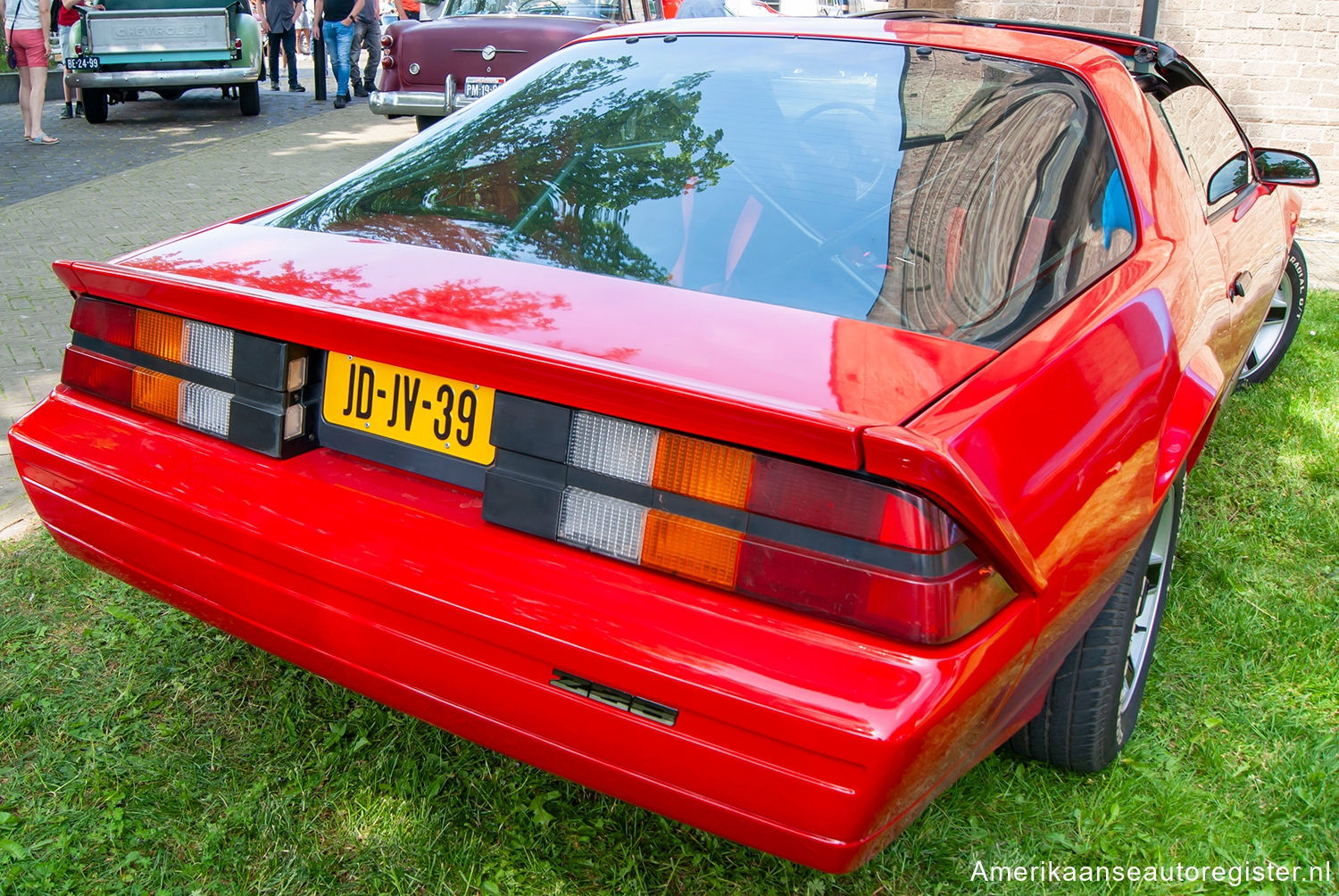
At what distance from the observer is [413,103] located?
8.51m

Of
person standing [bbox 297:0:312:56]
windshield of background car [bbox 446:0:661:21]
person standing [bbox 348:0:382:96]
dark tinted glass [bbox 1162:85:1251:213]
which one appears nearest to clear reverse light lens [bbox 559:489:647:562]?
dark tinted glass [bbox 1162:85:1251:213]

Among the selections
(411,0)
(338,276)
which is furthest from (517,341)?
(411,0)

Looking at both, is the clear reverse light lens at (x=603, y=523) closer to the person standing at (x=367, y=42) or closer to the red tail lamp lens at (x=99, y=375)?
the red tail lamp lens at (x=99, y=375)

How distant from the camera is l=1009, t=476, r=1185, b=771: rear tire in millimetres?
2055

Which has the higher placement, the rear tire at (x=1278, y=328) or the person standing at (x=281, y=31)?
the person standing at (x=281, y=31)

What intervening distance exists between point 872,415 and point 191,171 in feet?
28.1

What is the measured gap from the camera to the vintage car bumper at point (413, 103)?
841cm

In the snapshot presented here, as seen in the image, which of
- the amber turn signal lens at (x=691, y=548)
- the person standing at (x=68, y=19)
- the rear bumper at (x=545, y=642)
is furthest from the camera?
the person standing at (x=68, y=19)

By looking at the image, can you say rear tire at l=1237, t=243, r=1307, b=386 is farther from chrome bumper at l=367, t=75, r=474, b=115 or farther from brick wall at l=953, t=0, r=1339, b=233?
chrome bumper at l=367, t=75, r=474, b=115

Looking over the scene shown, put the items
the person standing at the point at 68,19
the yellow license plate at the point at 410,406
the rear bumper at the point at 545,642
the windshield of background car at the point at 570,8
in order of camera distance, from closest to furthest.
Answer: the rear bumper at the point at 545,642, the yellow license plate at the point at 410,406, the windshield of background car at the point at 570,8, the person standing at the point at 68,19

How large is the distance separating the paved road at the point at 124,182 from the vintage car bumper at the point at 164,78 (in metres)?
0.43

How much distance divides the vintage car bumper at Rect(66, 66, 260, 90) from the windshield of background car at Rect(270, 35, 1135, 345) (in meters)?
9.63

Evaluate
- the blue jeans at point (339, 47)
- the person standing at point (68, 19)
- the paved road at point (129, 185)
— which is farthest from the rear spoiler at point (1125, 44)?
the blue jeans at point (339, 47)

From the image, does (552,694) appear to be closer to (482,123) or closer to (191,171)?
(482,123)
